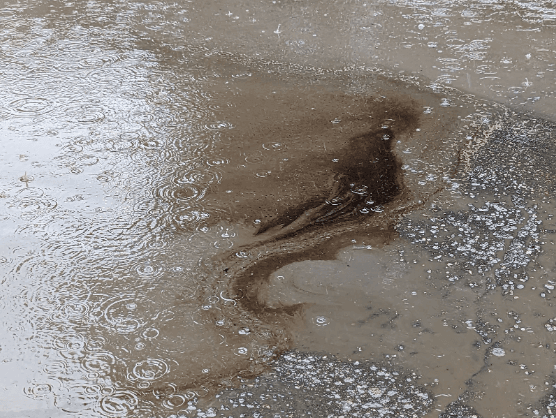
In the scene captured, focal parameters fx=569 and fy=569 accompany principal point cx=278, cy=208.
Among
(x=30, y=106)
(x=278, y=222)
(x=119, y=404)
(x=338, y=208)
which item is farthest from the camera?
(x=30, y=106)

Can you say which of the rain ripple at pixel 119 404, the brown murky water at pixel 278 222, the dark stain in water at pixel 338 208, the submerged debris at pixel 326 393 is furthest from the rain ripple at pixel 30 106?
the submerged debris at pixel 326 393

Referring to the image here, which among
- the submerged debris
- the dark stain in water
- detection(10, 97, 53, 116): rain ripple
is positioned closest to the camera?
the submerged debris

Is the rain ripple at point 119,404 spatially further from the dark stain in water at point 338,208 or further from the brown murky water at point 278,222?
the dark stain in water at point 338,208

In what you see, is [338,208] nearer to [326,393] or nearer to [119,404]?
[326,393]

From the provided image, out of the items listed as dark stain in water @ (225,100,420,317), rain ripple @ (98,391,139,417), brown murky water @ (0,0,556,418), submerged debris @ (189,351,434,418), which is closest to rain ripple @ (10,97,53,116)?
brown murky water @ (0,0,556,418)

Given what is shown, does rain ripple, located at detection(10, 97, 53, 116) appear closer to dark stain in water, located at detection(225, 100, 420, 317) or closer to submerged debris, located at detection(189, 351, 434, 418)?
dark stain in water, located at detection(225, 100, 420, 317)

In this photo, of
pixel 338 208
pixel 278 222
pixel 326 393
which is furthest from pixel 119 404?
pixel 338 208

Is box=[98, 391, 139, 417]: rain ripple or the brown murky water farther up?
the brown murky water

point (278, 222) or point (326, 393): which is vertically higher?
point (278, 222)

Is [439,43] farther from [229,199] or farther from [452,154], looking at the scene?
[229,199]
